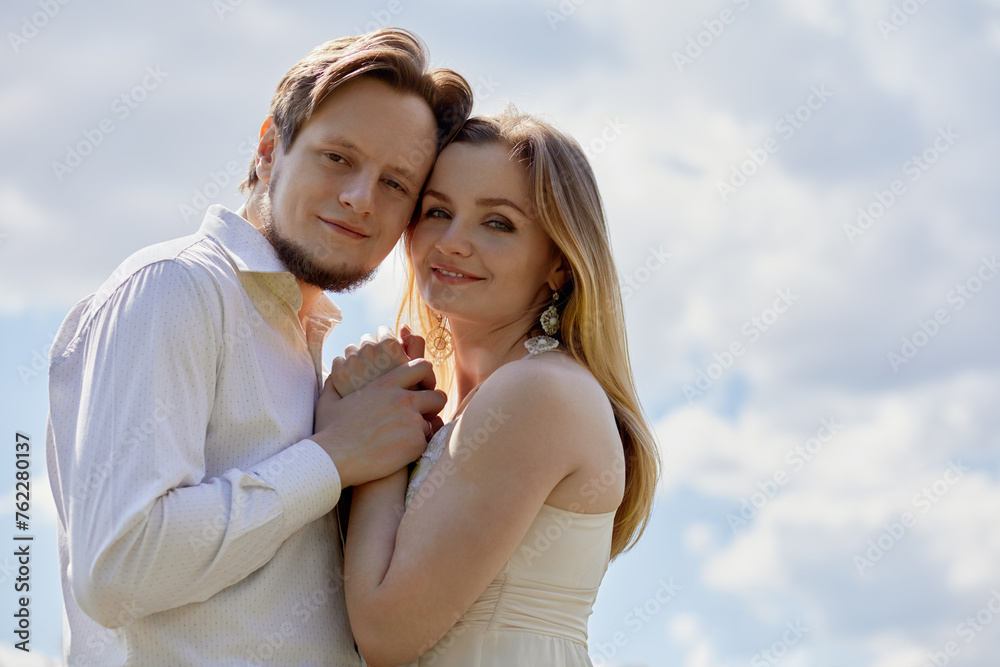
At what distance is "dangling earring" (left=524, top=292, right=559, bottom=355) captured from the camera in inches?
136

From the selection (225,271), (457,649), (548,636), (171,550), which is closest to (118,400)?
(171,550)

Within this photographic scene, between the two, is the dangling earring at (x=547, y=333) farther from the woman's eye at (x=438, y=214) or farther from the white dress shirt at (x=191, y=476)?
the white dress shirt at (x=191, y=476)

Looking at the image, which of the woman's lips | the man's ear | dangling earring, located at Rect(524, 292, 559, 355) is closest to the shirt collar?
the man's ear

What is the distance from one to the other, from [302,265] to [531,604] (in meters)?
1.43

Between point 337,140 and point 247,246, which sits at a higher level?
point 337,140

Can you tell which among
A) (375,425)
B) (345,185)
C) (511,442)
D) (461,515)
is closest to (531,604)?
(461,515)

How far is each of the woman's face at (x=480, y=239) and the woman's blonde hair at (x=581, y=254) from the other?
2.3 inches

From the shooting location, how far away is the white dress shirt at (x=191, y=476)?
7.86ft

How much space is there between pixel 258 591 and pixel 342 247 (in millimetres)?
1250

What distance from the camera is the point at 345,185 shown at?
3.30 meters

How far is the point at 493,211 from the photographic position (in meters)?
3.45

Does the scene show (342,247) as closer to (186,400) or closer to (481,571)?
(186,400)

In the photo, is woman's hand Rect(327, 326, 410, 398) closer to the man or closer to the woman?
the man

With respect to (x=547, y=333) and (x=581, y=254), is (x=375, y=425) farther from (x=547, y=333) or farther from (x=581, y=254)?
(x=581, y=254)
